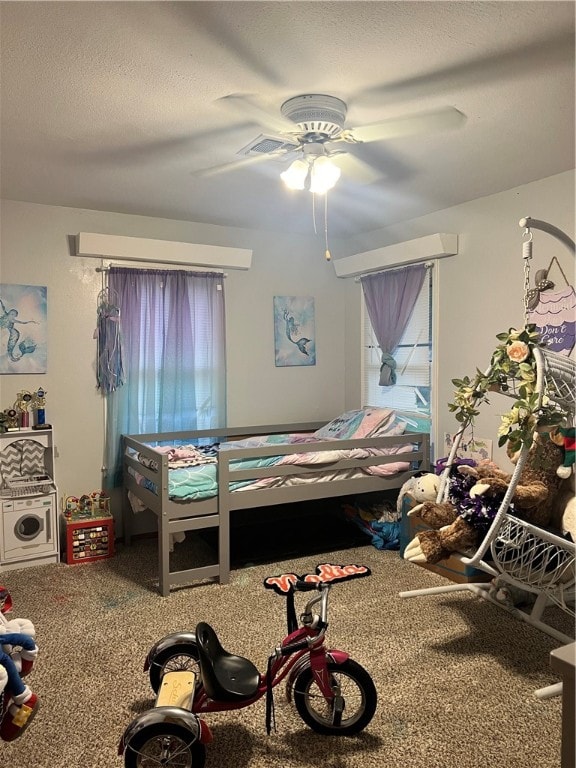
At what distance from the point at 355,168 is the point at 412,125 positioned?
566 mm

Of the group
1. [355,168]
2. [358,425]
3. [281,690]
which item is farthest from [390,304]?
[281,690]

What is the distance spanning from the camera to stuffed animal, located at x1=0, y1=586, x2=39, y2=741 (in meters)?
1.30

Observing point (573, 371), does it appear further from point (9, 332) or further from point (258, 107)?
point (9, 332)

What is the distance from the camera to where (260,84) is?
6.75 feet

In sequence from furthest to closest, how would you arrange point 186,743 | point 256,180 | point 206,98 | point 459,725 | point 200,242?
point 200,242 → point 256,180 → point 206,98 → point 459,725 → point 186,743

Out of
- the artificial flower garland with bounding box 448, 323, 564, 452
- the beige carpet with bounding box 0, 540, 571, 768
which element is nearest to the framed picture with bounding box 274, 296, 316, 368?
the beige carpet with bounding box 0, 540, 571, 768

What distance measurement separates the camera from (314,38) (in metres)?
1.77

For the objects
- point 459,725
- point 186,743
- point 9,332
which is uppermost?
point 9,332

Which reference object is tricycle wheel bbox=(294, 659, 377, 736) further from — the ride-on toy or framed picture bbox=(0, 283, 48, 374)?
framed picture bbox=(0, 283, 48, 374)

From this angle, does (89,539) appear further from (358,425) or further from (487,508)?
(487,508)

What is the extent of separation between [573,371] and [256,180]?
197 cm

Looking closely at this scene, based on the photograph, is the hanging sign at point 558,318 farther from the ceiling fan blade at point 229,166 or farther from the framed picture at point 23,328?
the framed picture at point 23,328

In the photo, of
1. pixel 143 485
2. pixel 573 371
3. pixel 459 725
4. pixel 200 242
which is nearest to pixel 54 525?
pixel 143 485

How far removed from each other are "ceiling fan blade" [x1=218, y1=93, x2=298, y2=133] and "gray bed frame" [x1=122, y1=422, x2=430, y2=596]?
1715 millimetres
